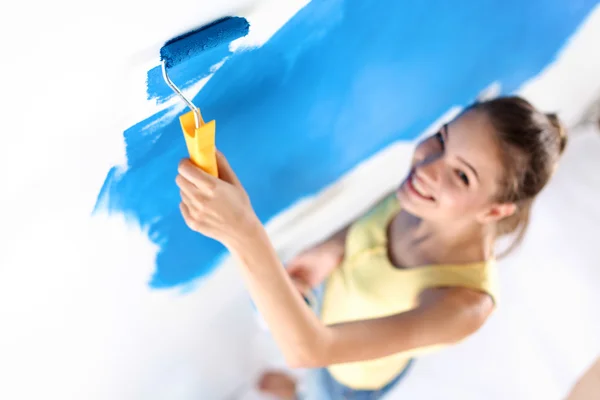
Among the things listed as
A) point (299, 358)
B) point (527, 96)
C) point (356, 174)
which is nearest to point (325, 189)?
point (356, 174)

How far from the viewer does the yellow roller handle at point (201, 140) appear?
49 cm

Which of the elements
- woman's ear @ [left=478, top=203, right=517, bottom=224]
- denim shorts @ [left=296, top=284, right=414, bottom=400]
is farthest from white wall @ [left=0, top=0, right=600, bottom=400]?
woman's ear @ [left=478, top=203, right=517, bottom=224]

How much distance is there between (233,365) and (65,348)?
0.50 metres

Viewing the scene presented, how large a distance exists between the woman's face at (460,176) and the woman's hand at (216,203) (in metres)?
0.37

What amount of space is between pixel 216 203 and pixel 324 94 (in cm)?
26

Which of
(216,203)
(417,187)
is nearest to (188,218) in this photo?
(216,203)

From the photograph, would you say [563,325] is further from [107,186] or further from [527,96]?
[107,186]

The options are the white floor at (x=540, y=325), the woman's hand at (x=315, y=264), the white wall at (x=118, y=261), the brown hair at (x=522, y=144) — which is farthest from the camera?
the white floor at (x=540, y=325)

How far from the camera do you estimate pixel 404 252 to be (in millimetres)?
938

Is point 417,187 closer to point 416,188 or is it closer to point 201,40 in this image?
point 416,188

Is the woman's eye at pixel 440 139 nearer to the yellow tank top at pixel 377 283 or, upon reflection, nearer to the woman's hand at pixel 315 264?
the yellow tank top at pixel 377 283

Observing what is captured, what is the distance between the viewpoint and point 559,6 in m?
0.96

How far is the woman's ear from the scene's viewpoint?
841 mm

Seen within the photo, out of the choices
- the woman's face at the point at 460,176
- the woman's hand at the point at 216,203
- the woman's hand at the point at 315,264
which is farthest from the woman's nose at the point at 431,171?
the woman's hand at the point at 216,203
